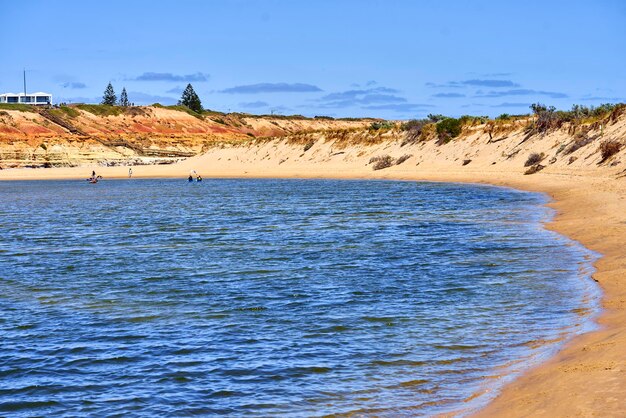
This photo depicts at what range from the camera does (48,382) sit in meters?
9.91

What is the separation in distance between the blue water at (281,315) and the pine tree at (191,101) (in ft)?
441

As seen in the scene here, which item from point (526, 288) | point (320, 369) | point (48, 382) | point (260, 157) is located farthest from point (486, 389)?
point (260, 157)

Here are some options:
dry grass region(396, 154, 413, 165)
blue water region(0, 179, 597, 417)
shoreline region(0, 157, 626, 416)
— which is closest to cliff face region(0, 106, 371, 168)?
dry grass region(396, 154, 413, 165)

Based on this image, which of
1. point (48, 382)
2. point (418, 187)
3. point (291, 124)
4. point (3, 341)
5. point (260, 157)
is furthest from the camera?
point (291, 124)

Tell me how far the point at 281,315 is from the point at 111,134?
109 meters

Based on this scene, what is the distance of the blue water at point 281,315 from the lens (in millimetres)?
9383

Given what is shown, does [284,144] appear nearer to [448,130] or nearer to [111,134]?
[448,130]

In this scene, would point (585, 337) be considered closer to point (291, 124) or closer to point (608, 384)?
point (608, 384)

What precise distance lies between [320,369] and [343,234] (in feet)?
52.7

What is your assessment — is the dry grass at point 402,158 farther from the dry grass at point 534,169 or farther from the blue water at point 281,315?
the blue water at point 281,315

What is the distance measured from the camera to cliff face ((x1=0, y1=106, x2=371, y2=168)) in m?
101

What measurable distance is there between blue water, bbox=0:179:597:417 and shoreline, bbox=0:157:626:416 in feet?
1.38

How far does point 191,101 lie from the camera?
16112cm

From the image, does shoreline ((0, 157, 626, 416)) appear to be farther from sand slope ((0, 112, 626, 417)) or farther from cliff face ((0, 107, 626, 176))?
cliff face ((0, 107, 626, 176))
